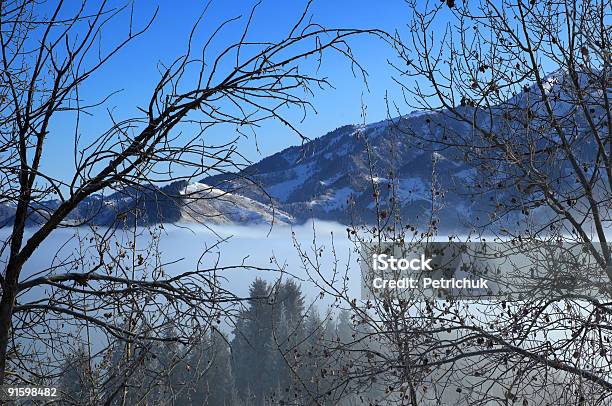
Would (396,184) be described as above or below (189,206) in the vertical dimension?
above

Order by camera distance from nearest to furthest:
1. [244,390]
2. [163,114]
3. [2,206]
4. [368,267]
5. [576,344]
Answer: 1. [163,114]
2. [2,206]
3. [576,344]
4. [368,267]
5. [244,390]

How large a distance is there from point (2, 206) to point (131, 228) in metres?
3.84

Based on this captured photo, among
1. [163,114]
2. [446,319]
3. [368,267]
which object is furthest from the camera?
[368,267]

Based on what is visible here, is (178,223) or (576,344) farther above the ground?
(178,223)

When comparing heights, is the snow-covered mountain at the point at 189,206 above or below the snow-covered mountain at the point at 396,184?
below

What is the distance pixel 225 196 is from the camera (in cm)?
264

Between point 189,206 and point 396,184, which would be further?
point 396,184

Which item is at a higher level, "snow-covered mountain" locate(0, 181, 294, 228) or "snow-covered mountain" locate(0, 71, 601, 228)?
"snow-covered mountain" locate(0, 71, 601, 228)

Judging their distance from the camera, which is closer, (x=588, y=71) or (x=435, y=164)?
(x=588, y=71)

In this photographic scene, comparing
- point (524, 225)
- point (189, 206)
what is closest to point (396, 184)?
point (524, 225)

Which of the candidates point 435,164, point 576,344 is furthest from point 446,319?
point 435,164

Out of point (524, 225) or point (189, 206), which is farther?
point (524, 225)

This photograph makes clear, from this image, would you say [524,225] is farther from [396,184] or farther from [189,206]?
[189,206]

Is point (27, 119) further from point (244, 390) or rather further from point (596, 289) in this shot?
point (244, 390)
